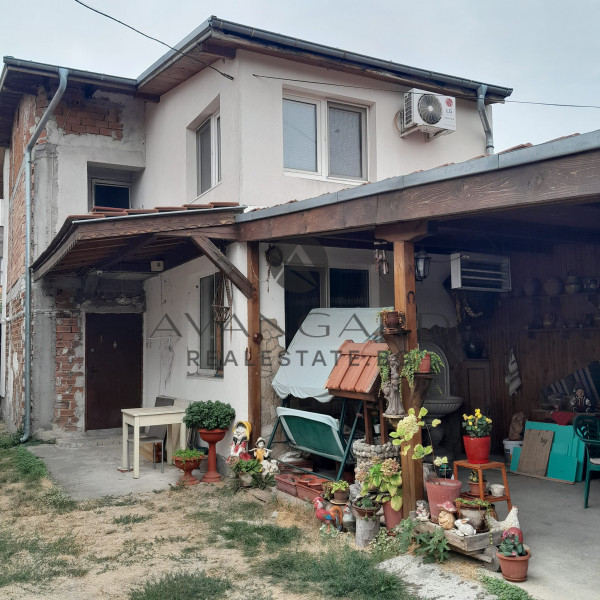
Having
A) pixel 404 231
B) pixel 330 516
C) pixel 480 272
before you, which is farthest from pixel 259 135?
pixel 330 516

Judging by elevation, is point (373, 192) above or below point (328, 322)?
above

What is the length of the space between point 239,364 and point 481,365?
326cm

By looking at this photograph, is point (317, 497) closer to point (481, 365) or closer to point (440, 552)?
point (440, 552)

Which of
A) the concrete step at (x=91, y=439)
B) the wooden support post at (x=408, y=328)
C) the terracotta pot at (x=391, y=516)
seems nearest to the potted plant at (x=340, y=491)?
the terracotta pot at (x=391, y=516)

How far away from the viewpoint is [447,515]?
4121mm

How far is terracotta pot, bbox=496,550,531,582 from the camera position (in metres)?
3.68

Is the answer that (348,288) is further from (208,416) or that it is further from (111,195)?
(111,195)

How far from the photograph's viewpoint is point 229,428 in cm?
696

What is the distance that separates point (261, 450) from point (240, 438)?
0.26 meters

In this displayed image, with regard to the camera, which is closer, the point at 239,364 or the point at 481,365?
the point at 239,364

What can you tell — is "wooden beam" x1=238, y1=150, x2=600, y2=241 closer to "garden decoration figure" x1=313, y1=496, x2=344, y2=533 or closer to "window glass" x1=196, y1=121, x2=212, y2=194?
"garden decoration figure" x1=313, y1=496, x2=344, y2=533

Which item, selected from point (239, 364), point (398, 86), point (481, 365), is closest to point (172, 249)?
point (239, 364)

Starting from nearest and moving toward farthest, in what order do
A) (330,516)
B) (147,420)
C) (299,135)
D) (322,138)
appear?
(330,516) < (147,420) < (299,135) < (322,138)

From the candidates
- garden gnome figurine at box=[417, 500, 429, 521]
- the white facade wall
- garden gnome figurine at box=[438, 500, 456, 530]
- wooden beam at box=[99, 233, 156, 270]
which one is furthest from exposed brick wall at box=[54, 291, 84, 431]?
garden gnome figurine at box=[438, 500, 456, 530]
